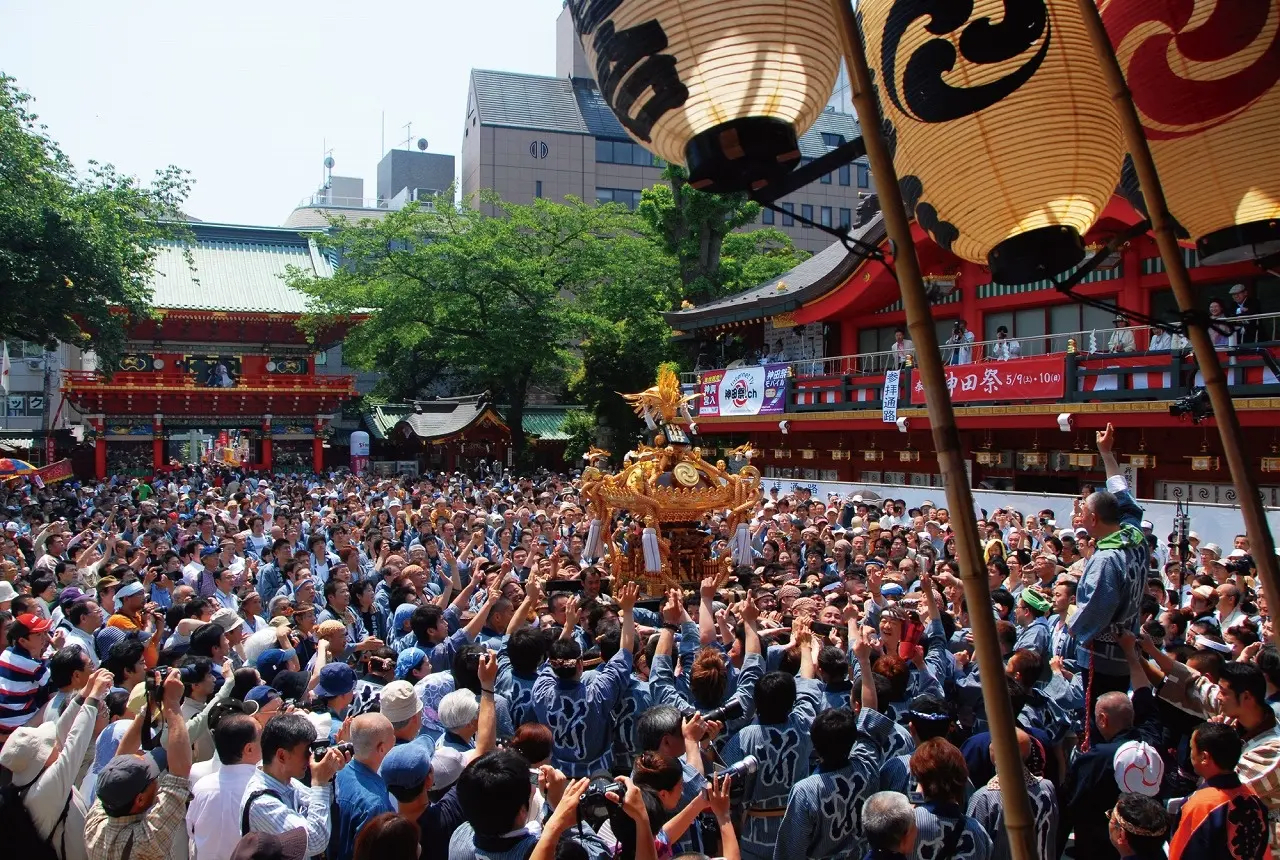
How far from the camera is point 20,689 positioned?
15.7ft

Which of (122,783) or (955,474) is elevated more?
(955,474)

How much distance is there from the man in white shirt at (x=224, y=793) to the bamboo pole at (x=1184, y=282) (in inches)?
130

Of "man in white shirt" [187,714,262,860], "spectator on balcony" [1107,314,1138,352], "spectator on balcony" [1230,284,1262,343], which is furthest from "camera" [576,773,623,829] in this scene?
"spectator on balcony" [1107,314,1138,352]

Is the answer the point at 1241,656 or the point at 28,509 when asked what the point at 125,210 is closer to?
the point at 28,509

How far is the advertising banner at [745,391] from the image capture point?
23.2 meters

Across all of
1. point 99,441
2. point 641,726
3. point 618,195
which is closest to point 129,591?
point 641,726

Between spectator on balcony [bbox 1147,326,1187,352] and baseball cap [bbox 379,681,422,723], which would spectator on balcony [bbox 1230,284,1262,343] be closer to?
spectator on balcony [bbox 1147,326,1187,352]

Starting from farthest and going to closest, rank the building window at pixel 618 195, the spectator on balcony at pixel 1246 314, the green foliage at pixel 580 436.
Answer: the building window at pixel 618 195 < the green foliage at pixel 580 436 < the spectator on balcony at pixel 1246 314

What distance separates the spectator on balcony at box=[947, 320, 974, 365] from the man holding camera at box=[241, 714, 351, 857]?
1730cm

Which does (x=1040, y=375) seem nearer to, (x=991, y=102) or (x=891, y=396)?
(x=891, y=396)

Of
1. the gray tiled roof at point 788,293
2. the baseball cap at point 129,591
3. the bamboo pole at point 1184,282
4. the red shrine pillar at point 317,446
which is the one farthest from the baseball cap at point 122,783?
the red shrine pillar at point 317,446

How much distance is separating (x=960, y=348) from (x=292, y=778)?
1819 centimetres

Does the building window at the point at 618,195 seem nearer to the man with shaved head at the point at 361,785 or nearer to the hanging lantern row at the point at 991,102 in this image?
the man with shaved head at the point at 361,785

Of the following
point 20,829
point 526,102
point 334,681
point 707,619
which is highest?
point 526,102
